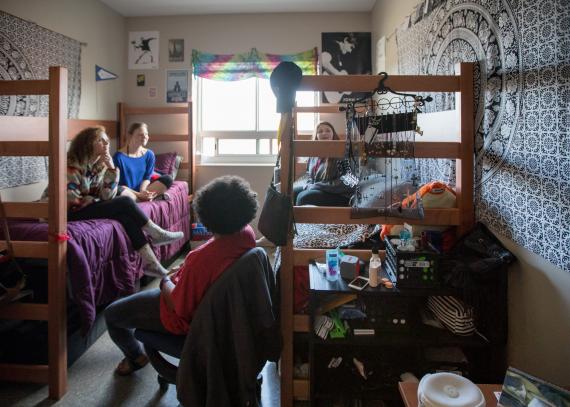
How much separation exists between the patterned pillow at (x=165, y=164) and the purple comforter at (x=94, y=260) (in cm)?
154

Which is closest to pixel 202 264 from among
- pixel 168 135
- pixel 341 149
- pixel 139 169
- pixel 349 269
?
pixel 349 269

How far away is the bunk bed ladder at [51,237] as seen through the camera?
5.41ft

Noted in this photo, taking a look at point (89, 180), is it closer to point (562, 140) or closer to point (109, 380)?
point (109, 380)

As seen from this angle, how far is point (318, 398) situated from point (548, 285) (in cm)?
94

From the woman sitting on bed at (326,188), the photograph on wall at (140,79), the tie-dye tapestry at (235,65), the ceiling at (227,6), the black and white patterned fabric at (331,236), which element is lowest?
the black and white patterned fabric at (331,236)

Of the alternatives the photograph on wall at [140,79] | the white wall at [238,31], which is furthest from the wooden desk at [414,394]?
the photograph on wall at [140,79]

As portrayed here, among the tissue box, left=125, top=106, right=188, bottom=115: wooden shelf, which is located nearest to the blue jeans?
the tissue box

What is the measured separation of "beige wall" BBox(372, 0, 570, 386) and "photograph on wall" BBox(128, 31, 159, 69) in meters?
3.90

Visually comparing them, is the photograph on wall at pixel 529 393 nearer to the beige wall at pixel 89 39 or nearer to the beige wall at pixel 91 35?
the beige wall at pixel 89 39

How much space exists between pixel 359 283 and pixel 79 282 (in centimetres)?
138

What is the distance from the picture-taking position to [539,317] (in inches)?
50.3

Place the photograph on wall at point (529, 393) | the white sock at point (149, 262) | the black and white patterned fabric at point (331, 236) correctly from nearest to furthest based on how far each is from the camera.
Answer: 1. the photograph on wall at point (529, 393)
2. the black and white patterned fabric at point (331, 236)
3. the white sock at point (149, 262)

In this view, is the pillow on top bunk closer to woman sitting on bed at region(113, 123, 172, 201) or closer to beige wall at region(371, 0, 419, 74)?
woman sitting on bed at region(113, 123, 172, 201)

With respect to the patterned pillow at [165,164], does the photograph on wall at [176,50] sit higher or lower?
higher
